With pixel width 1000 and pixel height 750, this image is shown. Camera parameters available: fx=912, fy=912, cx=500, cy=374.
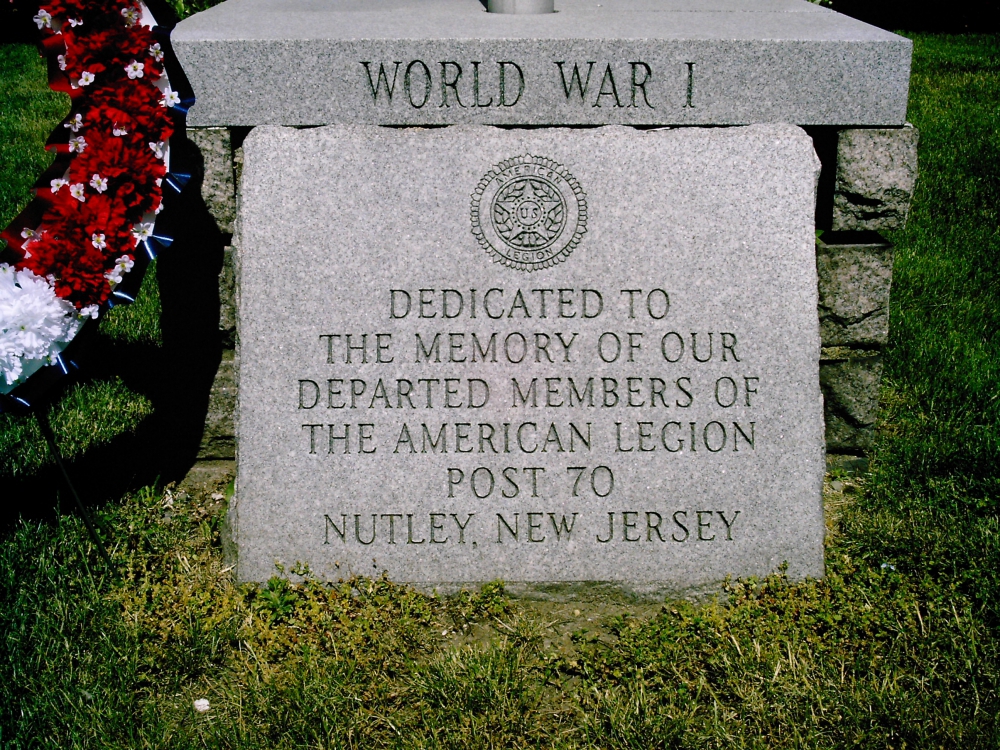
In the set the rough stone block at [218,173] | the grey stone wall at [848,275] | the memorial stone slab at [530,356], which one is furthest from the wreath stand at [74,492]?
the rough stone block at [218,173]

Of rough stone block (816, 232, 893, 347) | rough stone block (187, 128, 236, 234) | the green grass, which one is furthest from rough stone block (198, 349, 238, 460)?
rough stone block (816, 232, 893, 347)

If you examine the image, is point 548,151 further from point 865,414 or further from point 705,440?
point 865,414

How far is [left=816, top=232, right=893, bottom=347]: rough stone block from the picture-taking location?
3.01 metres

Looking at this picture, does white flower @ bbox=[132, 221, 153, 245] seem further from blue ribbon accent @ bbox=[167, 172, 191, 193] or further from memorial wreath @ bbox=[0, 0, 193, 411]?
blue ribbon accent @ bbox=[167, 172, 191, 193]

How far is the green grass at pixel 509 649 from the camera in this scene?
2164mm

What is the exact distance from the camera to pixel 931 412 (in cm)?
353

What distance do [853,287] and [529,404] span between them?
1.20 metres

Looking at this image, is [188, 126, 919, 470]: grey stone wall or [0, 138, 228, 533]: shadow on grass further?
[0, 138, 228, 533]: shadow on grass

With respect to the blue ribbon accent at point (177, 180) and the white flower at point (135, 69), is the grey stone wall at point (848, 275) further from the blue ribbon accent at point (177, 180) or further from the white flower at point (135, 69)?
the white flower at point (135, 69)

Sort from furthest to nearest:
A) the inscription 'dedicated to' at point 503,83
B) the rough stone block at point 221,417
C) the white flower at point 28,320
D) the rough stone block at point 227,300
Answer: the rough stone block at point 221,417
the rough stone block at point 227,300
the inscription 'dedicated to' at point 503,83
the white flower at point 28,320

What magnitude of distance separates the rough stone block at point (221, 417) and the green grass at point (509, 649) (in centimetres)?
17

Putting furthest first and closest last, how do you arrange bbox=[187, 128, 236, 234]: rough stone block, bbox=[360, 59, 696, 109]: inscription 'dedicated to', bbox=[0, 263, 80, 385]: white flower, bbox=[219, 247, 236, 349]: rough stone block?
bbox=[219, 247, 236, 349]: rough stone block, bbox=[187, 128, 236, 234]: rough stone block, bbox=[360, 59, 696, 109]: inscription 'dedicated to', bbox=[0, 263, 80, 385]: white flower

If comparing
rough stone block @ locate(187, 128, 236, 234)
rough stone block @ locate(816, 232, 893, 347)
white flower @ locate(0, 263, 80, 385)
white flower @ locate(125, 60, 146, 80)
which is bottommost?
rough stone block @ locate(816, 232, 893, 347)

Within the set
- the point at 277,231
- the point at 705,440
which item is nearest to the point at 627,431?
the point at 705,440
